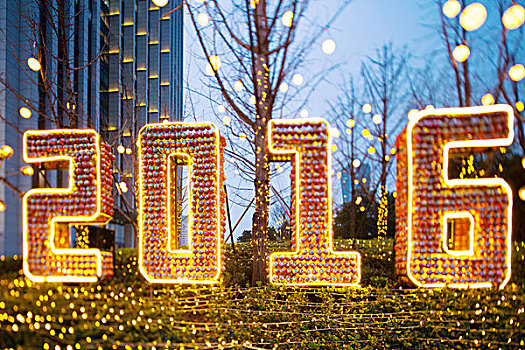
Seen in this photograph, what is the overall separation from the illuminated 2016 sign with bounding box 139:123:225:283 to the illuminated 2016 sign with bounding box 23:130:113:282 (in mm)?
460

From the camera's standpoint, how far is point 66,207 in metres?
3.53

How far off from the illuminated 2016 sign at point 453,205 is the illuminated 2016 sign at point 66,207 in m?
3.11

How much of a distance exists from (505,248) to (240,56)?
12.9 ft

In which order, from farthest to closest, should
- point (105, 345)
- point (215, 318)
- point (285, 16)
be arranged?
point (285, 16), point (215, 318), point (105, 345)

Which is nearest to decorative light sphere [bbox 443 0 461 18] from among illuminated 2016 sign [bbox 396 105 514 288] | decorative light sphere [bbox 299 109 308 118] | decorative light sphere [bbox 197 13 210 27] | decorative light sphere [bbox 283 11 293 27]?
illuminated 2016 sign [bbox 396 105 514 288]

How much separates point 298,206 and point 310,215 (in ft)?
0.48

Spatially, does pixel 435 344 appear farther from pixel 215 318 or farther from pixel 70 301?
pixel 70 301

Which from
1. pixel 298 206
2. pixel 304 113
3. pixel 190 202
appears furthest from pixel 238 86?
pixel 298 206

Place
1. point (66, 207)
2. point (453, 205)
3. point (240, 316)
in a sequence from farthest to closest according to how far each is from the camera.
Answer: point (240, 316)
point (66, 207)
point (453, 205)

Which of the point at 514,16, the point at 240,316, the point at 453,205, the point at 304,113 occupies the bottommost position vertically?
the point at 240,316

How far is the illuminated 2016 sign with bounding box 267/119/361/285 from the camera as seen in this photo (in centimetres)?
332

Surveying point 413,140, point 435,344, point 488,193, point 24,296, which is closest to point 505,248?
→ point 488,193

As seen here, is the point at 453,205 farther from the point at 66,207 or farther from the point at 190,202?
the point at 66,207

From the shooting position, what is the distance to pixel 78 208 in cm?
350
